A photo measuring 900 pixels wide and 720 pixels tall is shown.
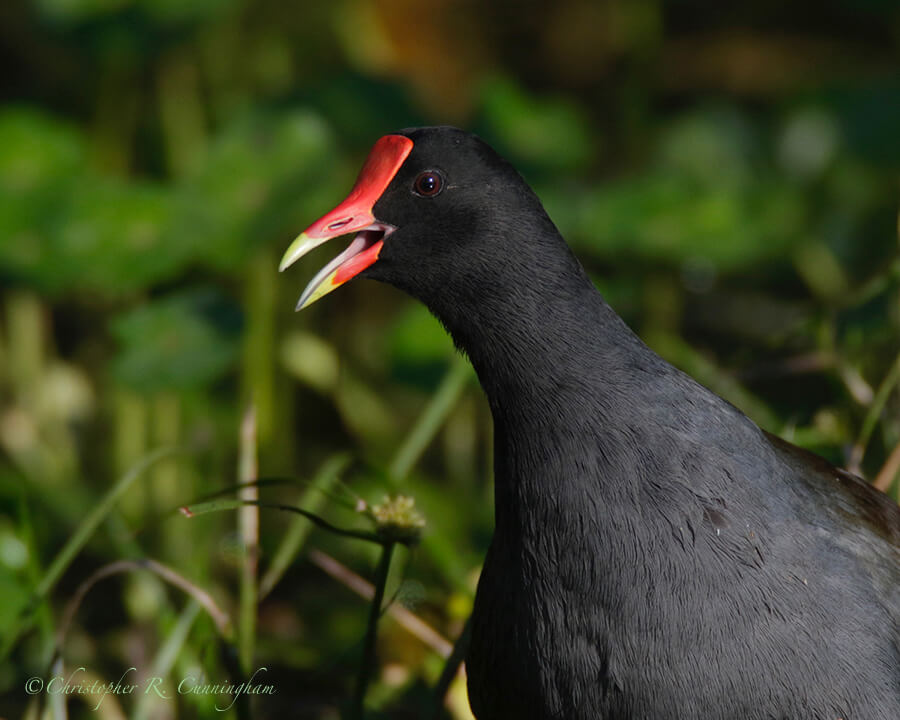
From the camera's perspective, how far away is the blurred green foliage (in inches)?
97.7

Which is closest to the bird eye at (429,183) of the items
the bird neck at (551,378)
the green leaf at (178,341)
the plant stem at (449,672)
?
the bird neck at (551,378)

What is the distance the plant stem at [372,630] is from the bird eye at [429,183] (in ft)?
1.46

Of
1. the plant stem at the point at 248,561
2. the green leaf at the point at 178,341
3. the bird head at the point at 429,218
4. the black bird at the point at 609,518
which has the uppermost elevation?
the bird head at the point at 429,218

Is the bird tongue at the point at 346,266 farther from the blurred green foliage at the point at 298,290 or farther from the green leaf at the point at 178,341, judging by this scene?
the green leaf at the point at 178,341

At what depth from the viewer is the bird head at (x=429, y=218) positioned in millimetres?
1631

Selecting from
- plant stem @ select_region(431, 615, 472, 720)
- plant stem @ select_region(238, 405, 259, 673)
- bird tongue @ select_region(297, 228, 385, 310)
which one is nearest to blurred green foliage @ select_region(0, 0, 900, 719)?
plant stem @ select_region(238, 405, 259, 673)

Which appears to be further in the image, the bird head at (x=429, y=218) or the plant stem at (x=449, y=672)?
the plant stem at (x=449, y=672)

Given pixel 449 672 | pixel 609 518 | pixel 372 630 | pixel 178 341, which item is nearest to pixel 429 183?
pixel 609 518

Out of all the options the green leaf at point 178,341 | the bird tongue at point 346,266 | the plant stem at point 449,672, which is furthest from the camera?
the green leaf at point 178,341

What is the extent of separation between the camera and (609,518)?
1.53 metres

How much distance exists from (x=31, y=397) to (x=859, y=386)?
229cm

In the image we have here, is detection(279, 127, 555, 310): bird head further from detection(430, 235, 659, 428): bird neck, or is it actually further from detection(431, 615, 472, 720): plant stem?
detection(431, 615, 472, 720): plant stem

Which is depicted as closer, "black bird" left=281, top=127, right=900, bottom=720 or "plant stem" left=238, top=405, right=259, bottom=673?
"black bird" left=281, top=127, right=900, bottom=720

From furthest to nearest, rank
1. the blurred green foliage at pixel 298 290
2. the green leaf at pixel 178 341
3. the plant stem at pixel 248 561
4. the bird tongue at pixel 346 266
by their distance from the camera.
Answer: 1. the green leaf at pixel 178 341
2. the blurred green foliage at pixel 298 290
3. the plant stem at pixel 248 561
4. the bird tongue at pixel 346 266
